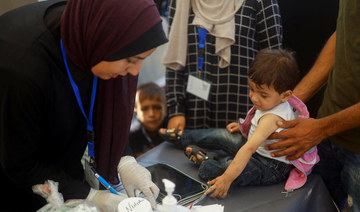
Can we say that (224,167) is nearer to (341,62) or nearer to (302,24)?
(341,62)

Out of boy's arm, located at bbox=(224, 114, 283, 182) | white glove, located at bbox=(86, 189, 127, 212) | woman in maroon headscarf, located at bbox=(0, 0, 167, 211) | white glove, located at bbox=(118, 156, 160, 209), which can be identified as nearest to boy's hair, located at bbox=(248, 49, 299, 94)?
boy's arm, located at bbox=(224, 114, 283, 182)

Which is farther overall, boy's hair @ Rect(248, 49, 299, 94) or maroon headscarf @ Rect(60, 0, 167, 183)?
boy's hair @ Rect(248, 49, 299, 94)

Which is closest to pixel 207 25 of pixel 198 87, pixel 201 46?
pixel 201 46

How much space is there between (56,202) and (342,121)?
1.04 m

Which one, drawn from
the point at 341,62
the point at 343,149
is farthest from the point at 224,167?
the point at 341,62

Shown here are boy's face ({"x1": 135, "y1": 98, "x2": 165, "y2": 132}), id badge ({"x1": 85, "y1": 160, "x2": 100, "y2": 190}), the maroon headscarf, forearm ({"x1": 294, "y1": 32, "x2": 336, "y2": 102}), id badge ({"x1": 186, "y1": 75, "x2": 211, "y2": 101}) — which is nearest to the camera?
the maroon headscarf

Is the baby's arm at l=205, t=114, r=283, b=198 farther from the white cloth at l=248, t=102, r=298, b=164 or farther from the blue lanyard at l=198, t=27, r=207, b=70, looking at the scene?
the blue lanyard at l=198, t=27, r=207, b=70

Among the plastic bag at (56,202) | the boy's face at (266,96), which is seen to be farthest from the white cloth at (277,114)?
the plastic bag at (56,202)

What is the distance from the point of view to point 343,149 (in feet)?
4.28

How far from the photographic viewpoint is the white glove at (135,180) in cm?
111

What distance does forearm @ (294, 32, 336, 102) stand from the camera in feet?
4.82

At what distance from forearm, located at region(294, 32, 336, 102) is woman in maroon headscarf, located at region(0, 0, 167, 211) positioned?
84cm

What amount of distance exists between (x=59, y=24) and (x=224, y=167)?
826 millimetres

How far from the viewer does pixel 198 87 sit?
1.80 m
